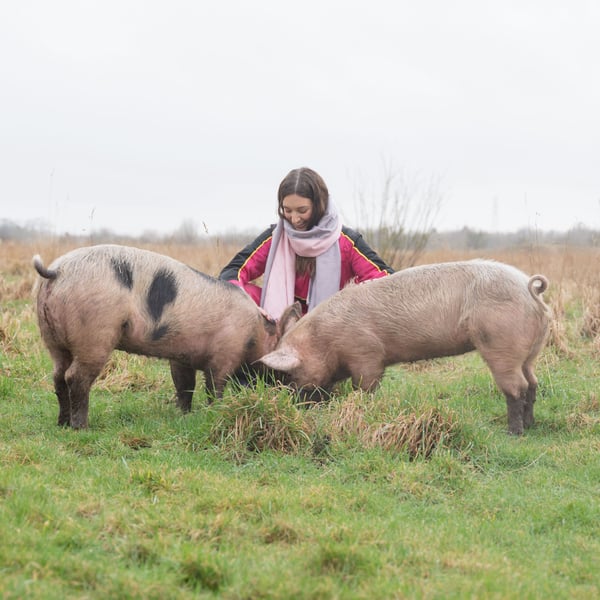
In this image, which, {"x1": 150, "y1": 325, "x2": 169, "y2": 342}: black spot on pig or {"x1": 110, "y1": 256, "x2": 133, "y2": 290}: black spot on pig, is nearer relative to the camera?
{"x1": 110, "y1": 256, "x2": 133, "y2": 290}: black spot on pig

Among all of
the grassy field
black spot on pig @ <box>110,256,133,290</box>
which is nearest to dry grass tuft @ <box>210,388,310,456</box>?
the grassy field

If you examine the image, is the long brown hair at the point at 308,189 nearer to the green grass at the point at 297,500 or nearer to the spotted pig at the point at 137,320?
the spotted pig at the point at 137,320

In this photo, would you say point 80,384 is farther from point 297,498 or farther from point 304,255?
point 304,255

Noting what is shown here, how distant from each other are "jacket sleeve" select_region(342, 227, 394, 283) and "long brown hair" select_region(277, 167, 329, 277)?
390 mm

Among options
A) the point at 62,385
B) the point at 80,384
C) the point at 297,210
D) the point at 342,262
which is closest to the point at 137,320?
the point at 80,384

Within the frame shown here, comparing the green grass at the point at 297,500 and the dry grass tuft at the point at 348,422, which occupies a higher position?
the dry grass tuft at the point at 348,422

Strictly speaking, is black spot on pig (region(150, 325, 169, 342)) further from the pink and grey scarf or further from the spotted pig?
the pink and grey scarf

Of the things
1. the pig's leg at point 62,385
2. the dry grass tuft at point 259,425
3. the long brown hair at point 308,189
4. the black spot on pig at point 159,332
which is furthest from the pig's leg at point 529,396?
the pig's leg at point 62,385

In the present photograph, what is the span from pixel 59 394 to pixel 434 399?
2.38m

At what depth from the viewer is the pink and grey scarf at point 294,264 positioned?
626 centimetres

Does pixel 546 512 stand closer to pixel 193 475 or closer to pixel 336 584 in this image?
pixel 336 584

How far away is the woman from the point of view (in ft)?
20.1

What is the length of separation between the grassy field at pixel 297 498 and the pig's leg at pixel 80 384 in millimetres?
106

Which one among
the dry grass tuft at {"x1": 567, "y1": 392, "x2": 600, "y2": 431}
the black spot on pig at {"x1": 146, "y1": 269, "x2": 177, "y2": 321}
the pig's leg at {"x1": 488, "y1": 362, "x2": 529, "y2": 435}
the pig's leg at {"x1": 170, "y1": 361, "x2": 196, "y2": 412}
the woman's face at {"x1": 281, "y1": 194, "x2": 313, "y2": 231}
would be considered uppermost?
the woman's face at {"x1": 281, "y1": 194, "x2": 313, "y2": 231}
